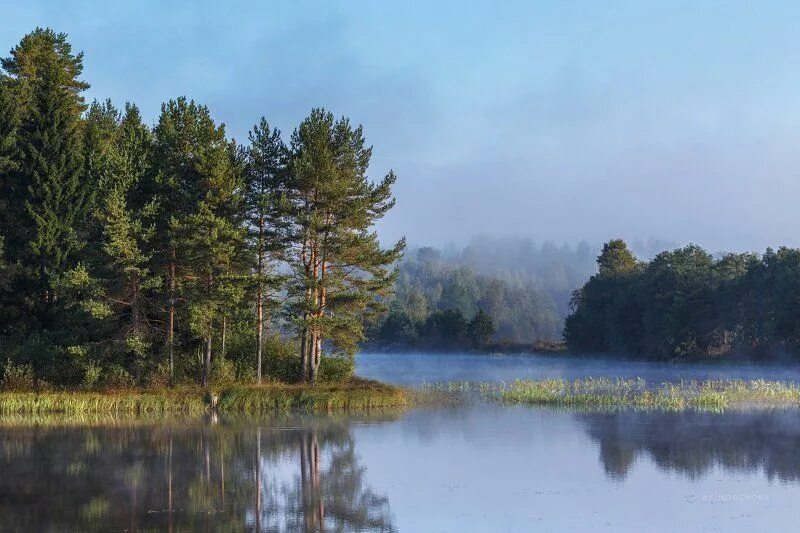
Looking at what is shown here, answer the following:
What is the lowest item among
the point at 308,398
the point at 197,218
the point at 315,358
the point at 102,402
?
the point at 308,398

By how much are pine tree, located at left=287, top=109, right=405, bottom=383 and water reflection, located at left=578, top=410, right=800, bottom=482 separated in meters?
12.0

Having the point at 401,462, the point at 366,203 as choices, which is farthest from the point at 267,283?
the point at 401,462

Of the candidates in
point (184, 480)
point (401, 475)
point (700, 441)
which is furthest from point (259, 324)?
point (700, 441)

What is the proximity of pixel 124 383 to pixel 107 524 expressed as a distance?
23337 mm

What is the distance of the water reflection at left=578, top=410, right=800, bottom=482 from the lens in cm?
2272

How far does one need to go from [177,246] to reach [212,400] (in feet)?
22.3

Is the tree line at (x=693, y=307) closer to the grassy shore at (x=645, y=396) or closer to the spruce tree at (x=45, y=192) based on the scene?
the grassy shore at (x=645, y=396)

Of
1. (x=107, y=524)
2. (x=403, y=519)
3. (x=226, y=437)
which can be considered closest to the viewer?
(x=107, y=524)

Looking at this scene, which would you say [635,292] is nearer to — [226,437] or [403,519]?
[226,437]

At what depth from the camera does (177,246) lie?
36281 millimetres

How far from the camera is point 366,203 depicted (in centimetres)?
4078

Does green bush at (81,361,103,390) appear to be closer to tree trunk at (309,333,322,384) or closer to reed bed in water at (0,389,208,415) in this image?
reed bed in water at (0,389,208,415)

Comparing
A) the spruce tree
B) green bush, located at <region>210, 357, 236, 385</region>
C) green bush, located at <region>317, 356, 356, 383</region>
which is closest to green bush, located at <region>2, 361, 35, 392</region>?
the spruce tree

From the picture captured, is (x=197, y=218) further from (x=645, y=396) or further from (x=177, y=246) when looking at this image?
A: (x=645, y=396)
